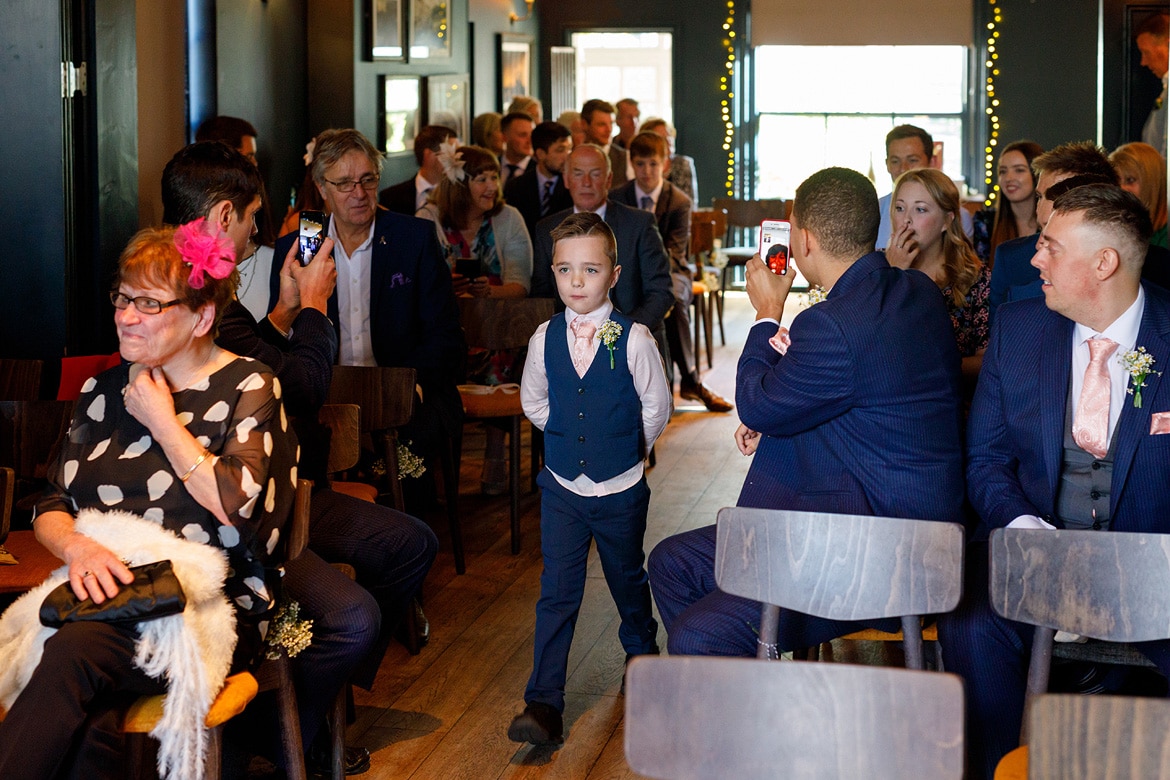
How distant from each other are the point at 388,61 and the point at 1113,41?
775cm

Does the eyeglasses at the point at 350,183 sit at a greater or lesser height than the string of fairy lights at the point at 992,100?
lesser

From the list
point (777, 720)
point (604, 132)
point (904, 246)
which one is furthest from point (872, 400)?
point (604, 132)

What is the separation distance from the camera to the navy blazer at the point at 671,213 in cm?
785

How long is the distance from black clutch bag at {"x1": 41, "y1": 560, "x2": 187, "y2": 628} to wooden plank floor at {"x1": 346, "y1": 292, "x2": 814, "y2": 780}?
3.30 feet

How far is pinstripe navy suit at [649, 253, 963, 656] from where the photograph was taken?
2812 mm

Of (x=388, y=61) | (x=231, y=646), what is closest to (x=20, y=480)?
(x=231, y=646)

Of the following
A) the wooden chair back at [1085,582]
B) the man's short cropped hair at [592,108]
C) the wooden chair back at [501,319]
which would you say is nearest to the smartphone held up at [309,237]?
the wooden chair back at [501,319]

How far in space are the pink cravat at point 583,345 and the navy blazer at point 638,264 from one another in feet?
7.44

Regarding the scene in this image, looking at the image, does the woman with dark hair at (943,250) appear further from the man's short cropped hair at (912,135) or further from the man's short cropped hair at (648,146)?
the man's short cropped hair at (648,146)

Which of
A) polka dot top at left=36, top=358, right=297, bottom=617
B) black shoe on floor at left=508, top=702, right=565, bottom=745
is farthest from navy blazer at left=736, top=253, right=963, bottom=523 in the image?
polka dot top at left=36, top=358, right=297, bottom=617

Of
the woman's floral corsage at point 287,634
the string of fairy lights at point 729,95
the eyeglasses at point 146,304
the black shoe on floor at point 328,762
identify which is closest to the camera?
the eyeglasses at point 146,304

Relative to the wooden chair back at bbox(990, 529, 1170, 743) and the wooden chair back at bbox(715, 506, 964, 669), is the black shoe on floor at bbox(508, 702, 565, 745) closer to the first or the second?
the wooden chair back at bbox(715, 506, 964, 669)

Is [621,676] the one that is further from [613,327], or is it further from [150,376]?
[150,376]

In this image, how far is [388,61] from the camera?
910 cm
